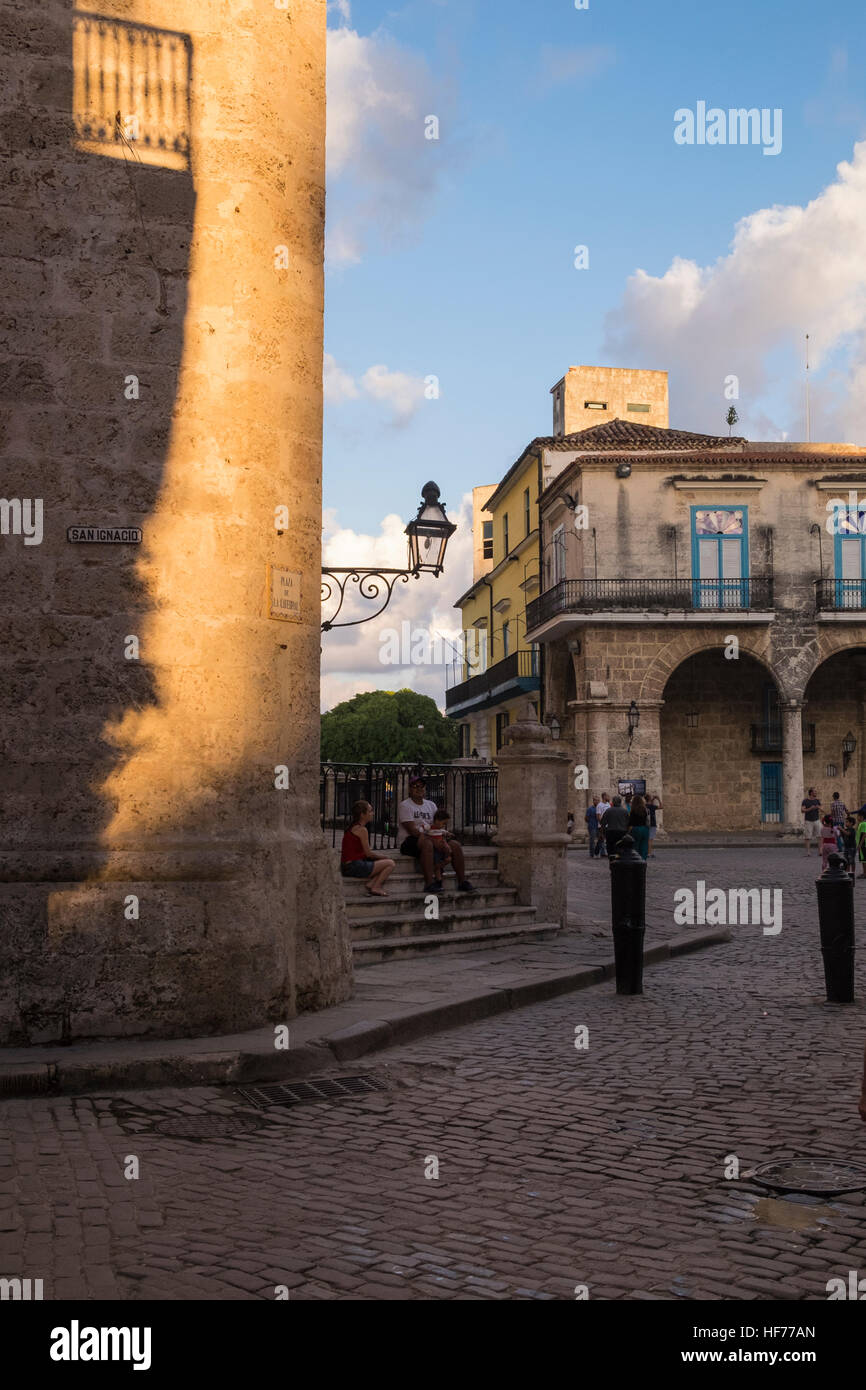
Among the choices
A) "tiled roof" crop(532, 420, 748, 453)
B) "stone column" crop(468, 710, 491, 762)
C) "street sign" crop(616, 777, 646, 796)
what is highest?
"tiled roof" crop(532, 420, 748, 453)

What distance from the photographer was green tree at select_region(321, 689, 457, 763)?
72250mm

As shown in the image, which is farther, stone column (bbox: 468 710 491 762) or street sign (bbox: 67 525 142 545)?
stone column (bbox: 468 710 491 762)

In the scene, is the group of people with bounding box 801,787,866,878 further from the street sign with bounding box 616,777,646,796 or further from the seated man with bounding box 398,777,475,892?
the seated man with bounding box 398,777,475,892

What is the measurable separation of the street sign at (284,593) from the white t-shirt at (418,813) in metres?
5.33

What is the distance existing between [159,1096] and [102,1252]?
231 cm

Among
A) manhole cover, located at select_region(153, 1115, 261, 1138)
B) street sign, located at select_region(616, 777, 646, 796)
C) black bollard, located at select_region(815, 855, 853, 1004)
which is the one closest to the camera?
manhole cover, located at select_region(153, 1115, 261, 1138)

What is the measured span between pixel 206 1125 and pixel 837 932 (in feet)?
16.6

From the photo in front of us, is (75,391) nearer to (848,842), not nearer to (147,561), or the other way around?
(147,561)

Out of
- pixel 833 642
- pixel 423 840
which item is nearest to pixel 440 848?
pixel 423 840

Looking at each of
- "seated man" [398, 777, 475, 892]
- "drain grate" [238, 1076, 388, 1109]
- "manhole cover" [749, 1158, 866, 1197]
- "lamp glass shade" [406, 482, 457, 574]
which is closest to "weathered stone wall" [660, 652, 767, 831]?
"seated man" [398, 777, 475, 892]

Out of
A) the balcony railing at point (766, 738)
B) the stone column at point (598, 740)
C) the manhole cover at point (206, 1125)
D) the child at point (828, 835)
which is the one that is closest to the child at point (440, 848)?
the manhole cover at point (206, 1125)

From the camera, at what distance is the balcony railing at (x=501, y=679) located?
42.0 m

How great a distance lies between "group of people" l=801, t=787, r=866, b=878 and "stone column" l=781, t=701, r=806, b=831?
4.37 ft

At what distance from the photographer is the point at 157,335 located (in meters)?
7.51
